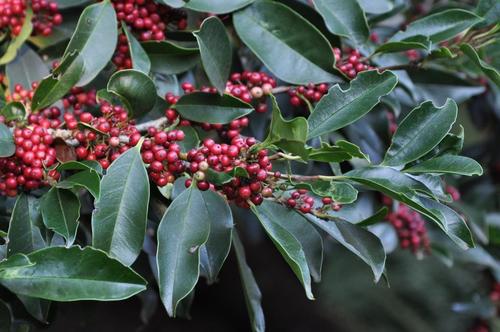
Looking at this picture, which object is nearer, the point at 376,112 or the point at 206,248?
the point at 206,248

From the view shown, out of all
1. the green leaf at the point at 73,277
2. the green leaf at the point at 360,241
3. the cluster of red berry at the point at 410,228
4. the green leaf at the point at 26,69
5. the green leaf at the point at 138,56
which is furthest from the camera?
the cluster of red berry at the point at 410,228

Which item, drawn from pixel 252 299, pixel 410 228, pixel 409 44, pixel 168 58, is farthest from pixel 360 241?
pixel 410 228

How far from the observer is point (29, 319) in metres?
0.95

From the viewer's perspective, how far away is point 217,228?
84 centimetres

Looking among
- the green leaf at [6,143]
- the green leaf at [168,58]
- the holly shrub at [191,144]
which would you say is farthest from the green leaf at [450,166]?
the green leaf at [6,143]

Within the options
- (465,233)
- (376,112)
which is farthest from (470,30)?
(465,233)

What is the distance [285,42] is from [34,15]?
39 centimetres

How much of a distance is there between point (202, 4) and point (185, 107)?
0.15m

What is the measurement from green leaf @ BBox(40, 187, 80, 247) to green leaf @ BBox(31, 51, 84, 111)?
144 millimetres

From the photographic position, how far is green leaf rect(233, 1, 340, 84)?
3.06 feet

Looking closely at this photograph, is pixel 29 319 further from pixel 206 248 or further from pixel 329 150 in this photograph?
pixel 329 150

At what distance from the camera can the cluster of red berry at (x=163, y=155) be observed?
31.7 inches

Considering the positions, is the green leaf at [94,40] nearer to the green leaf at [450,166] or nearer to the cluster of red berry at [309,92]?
the cluster of red berry at [309,92]

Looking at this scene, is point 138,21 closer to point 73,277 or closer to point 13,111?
point 13,111
